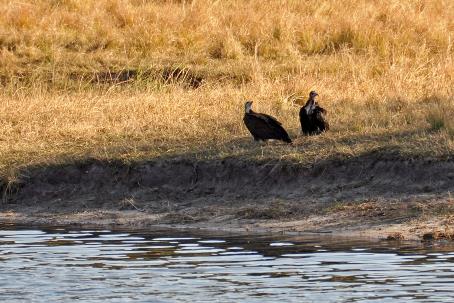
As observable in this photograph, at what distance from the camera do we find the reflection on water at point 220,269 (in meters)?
7.23

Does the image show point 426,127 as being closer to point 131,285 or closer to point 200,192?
point 200,192

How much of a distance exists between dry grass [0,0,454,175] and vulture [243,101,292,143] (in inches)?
5.5

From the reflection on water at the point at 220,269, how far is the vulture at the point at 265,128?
2397 millimetres

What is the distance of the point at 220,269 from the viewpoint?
8008 millimetres

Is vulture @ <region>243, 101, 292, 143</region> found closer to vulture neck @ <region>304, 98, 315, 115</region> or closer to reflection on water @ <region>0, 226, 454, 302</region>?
vulture neck @ <region>304, 98, 315, 115</region>

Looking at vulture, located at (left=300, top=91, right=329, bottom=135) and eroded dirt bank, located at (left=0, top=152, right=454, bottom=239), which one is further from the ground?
vulture, located at (left=300, top=91, right=329, bottom=135)

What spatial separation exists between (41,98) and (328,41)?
19.6 feet

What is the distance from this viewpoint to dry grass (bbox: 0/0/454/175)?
12219 mm

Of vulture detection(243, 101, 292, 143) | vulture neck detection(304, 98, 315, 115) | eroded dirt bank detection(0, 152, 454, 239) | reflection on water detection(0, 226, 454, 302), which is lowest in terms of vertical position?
reflection on water detection(0, 226, 454, 302)

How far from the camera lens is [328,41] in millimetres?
19406

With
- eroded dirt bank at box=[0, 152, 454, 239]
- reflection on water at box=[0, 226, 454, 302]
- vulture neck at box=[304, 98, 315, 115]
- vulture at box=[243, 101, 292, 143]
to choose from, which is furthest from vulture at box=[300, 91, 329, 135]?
reflection on water at box=[0, 226, 454, 302]

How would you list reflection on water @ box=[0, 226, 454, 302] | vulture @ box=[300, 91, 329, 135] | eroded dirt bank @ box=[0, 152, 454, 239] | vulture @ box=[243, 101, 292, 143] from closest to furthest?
1. reflection on water @ box=[0, 226, 454, 302]
2. eroded dirt bank @ box=[0, 152, 454, 239]
3. vulture @ box=[243, 101, 292, 143]
4. vulture @ box=[300, 91, 329, 135]

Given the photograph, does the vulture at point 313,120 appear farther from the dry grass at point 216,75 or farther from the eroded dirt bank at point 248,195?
the eroded dirt bank at point 248,195

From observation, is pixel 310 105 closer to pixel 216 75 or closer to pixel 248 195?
pixel 248 195
